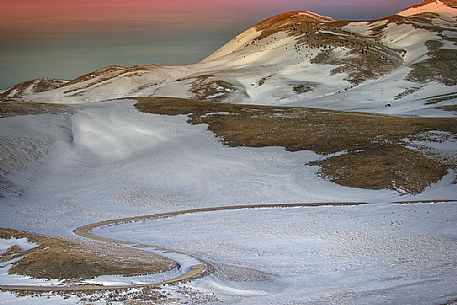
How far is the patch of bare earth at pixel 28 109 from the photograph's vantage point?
55.8m

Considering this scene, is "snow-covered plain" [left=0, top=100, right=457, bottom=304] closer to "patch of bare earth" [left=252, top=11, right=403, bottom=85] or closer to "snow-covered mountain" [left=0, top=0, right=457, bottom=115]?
"snow-covered mountain" [left=0, top=0, right=457, bottom=115]

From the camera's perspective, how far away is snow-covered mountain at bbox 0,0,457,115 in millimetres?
93000

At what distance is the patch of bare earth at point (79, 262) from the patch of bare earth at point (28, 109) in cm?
3519

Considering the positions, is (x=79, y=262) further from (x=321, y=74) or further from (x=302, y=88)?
(x=321, y=74)

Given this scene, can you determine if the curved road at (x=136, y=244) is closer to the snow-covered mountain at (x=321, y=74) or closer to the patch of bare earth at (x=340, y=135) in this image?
the patch of bare earth at (x=340, y=135)

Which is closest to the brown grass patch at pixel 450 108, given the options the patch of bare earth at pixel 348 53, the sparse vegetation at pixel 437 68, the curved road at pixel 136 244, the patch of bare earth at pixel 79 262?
the sparse vegetation at pixel 437 68

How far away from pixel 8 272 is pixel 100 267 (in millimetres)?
3305

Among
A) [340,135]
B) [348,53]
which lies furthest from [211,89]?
[340,135]

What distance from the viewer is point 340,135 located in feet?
165

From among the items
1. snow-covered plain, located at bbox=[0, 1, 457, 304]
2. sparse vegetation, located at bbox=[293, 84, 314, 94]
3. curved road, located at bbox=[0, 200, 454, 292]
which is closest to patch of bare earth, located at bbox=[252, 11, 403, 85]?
sparse vegetation, located at bbox=[293, 84, 314, 94]

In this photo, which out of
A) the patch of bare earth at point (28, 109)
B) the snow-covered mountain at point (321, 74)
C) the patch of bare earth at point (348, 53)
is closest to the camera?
the patch of bare earth at point (28, 109)

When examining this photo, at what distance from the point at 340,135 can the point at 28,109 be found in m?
32.7

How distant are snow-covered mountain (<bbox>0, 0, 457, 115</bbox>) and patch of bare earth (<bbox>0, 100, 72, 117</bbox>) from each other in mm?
41291

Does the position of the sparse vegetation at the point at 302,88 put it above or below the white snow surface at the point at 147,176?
above
